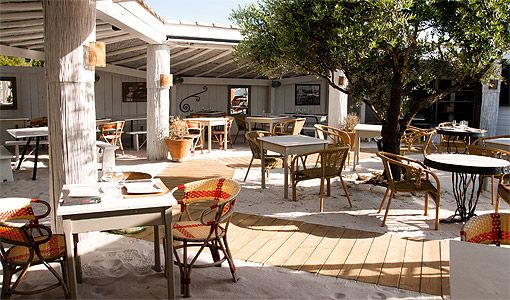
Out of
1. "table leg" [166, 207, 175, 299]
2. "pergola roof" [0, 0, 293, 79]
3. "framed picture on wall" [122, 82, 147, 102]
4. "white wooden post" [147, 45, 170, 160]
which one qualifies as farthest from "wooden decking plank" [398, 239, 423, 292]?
"framed picture on wall" [122, 82, 147, 102]

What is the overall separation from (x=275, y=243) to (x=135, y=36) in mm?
5302

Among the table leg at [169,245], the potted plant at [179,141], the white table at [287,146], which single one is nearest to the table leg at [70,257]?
the table leg at [169,245]

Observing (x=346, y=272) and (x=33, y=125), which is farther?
(x=33, y=125)

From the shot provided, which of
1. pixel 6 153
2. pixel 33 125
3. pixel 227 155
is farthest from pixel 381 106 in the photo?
pixel 33 125

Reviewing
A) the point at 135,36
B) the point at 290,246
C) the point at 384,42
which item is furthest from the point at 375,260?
the point at 135,36

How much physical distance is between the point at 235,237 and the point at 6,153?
15.6 ft

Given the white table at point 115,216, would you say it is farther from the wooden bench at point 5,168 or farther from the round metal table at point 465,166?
the wooden bench at point 5,168

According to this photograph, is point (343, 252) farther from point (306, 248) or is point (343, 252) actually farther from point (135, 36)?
point (135, 36)

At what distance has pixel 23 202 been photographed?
3344mm

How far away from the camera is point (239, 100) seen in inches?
628

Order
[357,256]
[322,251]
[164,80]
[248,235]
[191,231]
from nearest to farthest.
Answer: [191,231] → [357,256] → [322,251] → [248,235] → [164,80]

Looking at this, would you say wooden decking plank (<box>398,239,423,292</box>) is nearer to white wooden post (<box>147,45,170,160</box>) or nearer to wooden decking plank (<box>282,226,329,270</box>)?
wooden decking plank (<box>282,226,329,270</box>)

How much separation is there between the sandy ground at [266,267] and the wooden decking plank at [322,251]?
15 centimetres

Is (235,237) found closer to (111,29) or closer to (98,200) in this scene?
(98,200)
